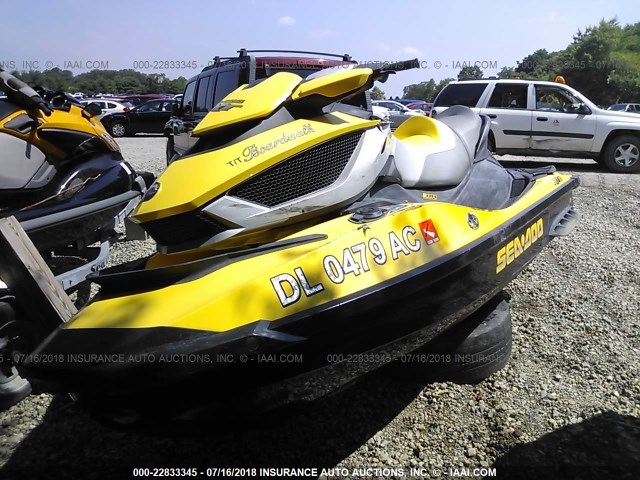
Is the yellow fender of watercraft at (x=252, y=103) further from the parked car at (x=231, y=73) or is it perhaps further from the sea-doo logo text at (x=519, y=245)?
the parked car at (x=231, y=73)

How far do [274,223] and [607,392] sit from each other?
192 centimetres

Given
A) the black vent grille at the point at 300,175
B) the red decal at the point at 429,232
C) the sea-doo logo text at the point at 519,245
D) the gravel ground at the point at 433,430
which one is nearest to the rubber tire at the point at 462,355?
the gravel ground at the point at 433,430

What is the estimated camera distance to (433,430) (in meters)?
2.50

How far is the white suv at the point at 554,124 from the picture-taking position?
9773mm

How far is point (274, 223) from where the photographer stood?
213 cm

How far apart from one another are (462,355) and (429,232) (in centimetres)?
74

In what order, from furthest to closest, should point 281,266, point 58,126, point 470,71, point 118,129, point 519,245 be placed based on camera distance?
1. point 470,71
2. point 118,129
3. point 58,126
4. point 519,245
5. point 281,266

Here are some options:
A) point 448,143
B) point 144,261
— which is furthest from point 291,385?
point 448,143

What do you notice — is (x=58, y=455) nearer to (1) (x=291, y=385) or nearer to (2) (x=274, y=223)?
(1) (x=291, y=385)

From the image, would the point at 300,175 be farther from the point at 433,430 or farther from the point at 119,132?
the point at 119,132

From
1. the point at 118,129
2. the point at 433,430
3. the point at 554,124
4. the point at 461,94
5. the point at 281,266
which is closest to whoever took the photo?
the point at 281,266

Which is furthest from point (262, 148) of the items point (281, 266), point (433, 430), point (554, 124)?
point (554, 124)

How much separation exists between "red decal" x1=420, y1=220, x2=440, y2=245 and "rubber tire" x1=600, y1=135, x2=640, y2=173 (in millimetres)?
9097

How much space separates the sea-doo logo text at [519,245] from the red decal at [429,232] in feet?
1.55
